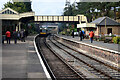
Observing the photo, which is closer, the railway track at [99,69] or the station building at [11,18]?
the railway track at [99,69]

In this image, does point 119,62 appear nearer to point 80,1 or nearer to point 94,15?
point 94,15

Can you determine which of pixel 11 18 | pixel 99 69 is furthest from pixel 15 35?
pixel 99 69

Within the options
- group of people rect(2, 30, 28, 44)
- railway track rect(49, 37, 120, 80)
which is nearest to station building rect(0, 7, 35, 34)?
group of people rect(2, 30, 28, 44)

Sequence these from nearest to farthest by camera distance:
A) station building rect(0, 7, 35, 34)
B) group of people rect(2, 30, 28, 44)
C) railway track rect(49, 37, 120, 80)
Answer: railway track rect(49, 37, 120, 80), group of people rect(2, 30, 28, 44), station building rect(0, 7, 35, 34)

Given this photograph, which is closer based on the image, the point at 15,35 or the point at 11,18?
the point at 15,35

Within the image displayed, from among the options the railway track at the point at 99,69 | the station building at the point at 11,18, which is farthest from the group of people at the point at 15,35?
the railway track at the point at 99,69

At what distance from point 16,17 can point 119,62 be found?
27967mm

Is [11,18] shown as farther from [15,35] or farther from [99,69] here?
[99,69]

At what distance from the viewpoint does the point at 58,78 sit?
12180mm

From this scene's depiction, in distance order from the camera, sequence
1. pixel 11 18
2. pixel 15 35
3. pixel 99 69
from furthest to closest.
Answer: pixel 11 18
pixel 15 35
pixel 99 69

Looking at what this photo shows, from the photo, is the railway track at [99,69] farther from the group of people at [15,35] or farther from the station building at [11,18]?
the station building at [11,18]

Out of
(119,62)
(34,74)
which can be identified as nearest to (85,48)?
(119,62)

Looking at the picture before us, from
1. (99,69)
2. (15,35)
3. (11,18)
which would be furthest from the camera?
Answer: (11,18)

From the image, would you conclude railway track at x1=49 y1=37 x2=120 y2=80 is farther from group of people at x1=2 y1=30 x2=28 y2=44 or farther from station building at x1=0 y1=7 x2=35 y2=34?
station building at x1=0 y1=7 x2=35 y2=34
